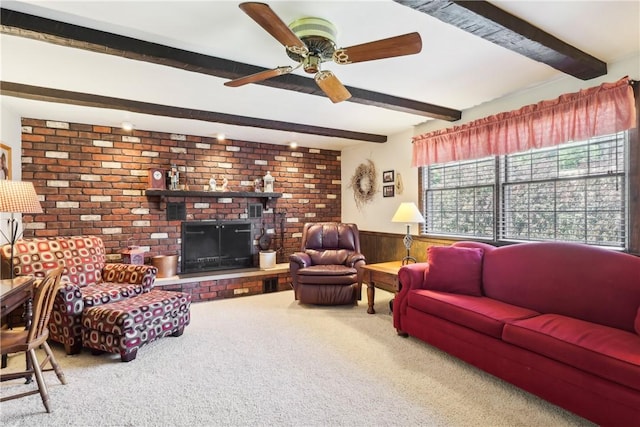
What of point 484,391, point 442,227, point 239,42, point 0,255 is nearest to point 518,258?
point 484,391

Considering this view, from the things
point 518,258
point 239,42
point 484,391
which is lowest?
point 484,391

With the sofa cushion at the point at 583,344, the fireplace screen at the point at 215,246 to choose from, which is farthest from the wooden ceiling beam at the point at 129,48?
the fireplace screen at the point at 215,246

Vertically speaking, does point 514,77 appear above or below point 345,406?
above

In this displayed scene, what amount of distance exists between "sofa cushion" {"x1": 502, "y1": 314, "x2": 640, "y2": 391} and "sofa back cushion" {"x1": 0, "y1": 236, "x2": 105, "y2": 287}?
3712mm

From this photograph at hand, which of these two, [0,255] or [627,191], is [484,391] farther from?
[0,255]

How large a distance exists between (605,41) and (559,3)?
0.76 meters

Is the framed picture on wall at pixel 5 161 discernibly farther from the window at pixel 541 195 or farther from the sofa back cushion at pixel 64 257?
the window at pixel 541 195

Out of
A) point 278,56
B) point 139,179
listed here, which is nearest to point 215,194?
point 139,179

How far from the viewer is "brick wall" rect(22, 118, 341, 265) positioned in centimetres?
396

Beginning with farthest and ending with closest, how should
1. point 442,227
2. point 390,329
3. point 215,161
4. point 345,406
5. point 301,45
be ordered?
point 215,161 < point 442,227 < point 390,329 < point 345,406 < point 301,45

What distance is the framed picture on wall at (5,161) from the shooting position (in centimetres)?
319

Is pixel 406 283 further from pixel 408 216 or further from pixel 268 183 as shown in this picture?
pixel 268 183

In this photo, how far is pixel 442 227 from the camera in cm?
421

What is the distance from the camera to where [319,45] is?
1.99 metres
